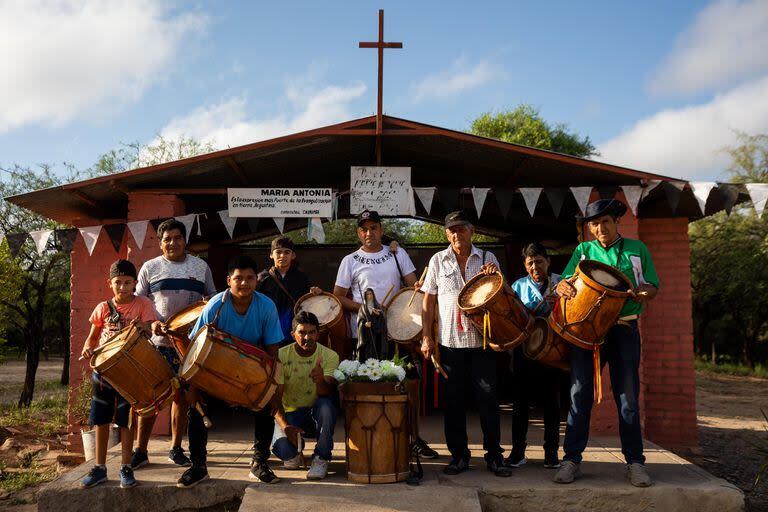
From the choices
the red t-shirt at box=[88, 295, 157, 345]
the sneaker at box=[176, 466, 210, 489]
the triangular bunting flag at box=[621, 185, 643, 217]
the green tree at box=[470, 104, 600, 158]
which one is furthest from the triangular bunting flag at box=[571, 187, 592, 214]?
the green tree at box=[470, 104, 600, 158]

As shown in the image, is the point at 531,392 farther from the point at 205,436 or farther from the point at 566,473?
the point at 205,436

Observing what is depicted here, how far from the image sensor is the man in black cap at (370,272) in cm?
562

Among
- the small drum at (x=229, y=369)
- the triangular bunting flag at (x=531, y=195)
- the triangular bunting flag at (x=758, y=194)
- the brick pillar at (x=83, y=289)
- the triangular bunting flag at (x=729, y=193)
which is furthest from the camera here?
the brick pillar at (x=83, y=289)

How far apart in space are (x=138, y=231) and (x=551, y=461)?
461 cm

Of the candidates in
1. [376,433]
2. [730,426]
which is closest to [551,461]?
[376,433]

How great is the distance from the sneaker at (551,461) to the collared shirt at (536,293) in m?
1.07

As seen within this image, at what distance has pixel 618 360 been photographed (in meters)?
4.50

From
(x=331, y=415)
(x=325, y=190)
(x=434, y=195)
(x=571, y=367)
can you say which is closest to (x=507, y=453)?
(x=571, y=367)

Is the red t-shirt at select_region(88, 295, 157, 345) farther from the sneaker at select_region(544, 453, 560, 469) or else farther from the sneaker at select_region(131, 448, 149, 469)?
the sneaker at select_region(544, 453, 560, 469)

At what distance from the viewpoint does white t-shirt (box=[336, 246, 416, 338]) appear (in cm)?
562

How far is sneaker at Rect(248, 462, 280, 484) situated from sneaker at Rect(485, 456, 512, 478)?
60.4 inches

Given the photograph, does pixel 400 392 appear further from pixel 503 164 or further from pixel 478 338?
pixel 503 164

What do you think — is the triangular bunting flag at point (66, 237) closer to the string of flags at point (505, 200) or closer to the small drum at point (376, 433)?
the string of flags at point (505, 200)

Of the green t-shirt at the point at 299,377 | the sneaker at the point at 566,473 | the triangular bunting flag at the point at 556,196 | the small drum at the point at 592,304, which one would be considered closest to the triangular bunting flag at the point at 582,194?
the triangular bunting flag at the point at 556,196
